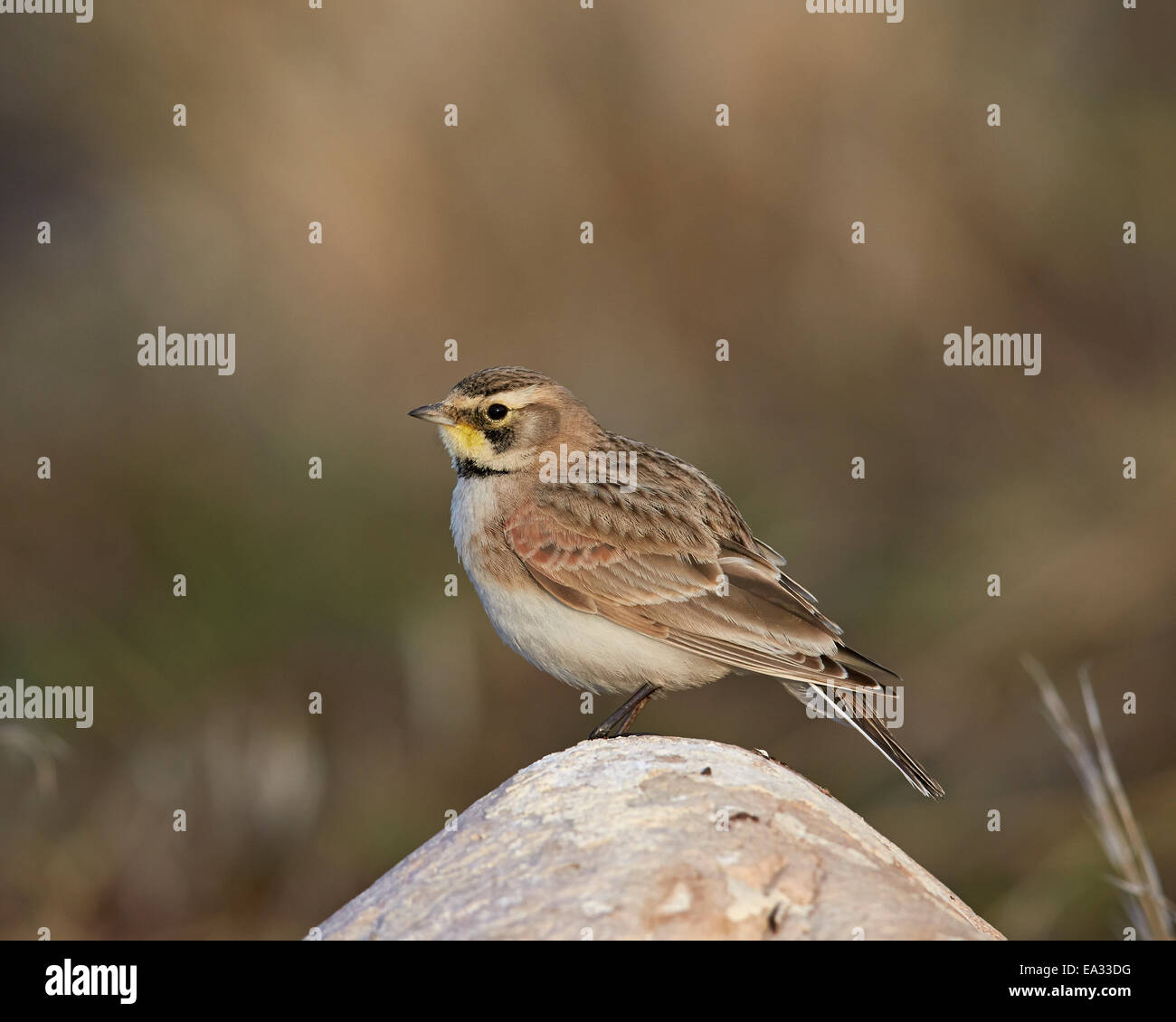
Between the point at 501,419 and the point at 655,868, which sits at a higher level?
the point at 501,419

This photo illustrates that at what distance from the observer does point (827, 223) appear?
13.2 m

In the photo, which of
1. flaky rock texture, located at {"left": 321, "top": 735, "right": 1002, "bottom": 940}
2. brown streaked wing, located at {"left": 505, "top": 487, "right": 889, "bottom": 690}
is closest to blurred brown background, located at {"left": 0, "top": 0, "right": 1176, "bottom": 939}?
brown streaked wing, located at {"left": 505, "top": 487, "right": 889, "bottom": 690}

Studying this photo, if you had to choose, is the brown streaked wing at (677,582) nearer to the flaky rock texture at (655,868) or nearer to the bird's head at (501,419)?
the bird's head at (501,419)

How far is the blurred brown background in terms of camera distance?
10812 mm

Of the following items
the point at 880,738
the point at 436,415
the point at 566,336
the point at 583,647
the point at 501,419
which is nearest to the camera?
the point at 880,738

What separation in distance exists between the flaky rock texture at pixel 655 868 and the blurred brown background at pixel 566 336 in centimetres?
481

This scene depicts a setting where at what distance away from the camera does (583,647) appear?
274 inches

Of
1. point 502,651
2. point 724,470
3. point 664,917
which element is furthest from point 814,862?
point 724,470

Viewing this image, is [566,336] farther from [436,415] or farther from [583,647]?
[583,647]

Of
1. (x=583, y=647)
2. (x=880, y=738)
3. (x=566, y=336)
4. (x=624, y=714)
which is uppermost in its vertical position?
(x=566, y=336)

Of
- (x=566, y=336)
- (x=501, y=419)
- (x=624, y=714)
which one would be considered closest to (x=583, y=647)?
(x=624, y=714)

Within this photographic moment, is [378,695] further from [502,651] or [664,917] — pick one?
[664,917]

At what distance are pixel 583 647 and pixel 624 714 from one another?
0.38 metres

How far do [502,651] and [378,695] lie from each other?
119 centimetres
